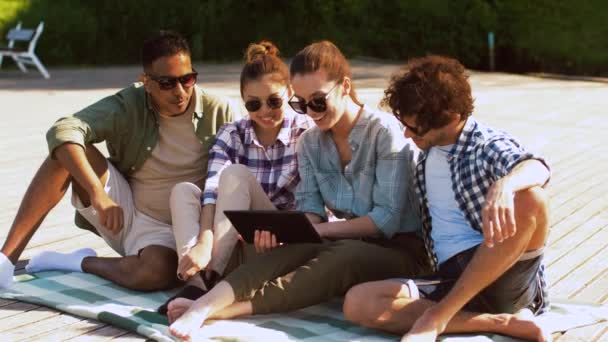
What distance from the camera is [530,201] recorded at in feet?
9.70

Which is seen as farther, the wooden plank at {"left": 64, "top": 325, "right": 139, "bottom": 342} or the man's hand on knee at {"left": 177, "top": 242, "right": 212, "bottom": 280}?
the man's hand on knee at {"left": 177, "top": 242, "right": 212, "bottom": 280}

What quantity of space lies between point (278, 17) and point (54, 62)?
4.96m

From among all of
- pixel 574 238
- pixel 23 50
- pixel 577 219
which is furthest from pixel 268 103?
pixel 23 50

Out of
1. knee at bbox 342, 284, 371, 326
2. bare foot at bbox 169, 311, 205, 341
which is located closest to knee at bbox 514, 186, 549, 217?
knee at bbox 342, 284, 371, 326

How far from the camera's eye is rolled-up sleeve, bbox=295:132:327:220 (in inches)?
147

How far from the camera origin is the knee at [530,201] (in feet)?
9.69

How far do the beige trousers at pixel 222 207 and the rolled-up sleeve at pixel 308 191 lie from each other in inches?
6.4

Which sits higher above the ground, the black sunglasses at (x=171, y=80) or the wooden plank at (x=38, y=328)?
the black sunglasses at (x=171, y=80)

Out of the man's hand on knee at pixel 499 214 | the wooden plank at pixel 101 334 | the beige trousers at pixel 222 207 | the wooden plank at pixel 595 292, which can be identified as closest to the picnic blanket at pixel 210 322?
the wooden plank at pixel 101 334

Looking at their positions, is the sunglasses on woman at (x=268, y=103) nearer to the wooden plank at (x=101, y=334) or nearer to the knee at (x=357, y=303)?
the knee at (x=357, y=303)

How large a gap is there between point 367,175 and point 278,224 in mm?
426

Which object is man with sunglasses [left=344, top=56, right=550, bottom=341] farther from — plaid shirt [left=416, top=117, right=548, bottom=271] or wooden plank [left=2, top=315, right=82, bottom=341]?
wooden plank [left=2, top=315, right=82, bottom=341]

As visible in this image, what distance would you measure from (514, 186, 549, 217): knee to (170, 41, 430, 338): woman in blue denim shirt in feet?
2.28

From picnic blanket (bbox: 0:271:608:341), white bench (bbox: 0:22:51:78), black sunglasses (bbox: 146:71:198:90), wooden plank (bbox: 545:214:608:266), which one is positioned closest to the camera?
picnic blanket (bbox: 0:271:608:341)
